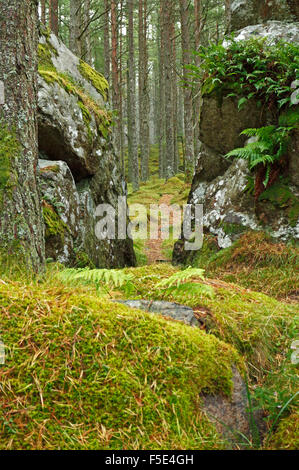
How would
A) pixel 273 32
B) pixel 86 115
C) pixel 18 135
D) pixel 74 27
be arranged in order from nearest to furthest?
pixel 18 135 < pixel 273 32 < pixel 86 115 < pixel 74 27

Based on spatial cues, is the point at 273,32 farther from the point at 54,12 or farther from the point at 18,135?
the point at 54,12

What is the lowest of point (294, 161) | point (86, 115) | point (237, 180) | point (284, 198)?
point (284, 198)

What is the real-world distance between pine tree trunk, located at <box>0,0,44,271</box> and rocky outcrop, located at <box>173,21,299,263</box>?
10.3 feet

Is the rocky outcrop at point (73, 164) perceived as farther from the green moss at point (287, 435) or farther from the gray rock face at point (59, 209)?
the green moss at point (287, 435)

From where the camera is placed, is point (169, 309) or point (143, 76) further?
point (143, 76)

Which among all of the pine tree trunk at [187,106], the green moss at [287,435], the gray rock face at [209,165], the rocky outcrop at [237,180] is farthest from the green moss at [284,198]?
the pine tree trunk at [187,106]

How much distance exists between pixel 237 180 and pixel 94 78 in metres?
4.50

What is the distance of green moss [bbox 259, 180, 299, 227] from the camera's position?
4695mm

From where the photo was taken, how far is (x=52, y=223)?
448 centimetres

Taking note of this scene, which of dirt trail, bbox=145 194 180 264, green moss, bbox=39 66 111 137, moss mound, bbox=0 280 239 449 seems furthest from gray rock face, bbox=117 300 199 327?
dirt trail, bbox=145 194 180 264

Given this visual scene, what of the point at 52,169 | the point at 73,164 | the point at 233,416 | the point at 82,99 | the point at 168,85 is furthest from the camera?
the point at 168,85

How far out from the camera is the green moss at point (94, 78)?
7.56 meters

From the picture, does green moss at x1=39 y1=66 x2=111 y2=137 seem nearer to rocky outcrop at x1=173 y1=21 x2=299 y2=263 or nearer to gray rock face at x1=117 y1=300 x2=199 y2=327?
rocky outcrop at x1=173 y1=21 x2=299 y2=263

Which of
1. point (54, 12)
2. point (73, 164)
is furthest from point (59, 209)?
point (54, 12)
